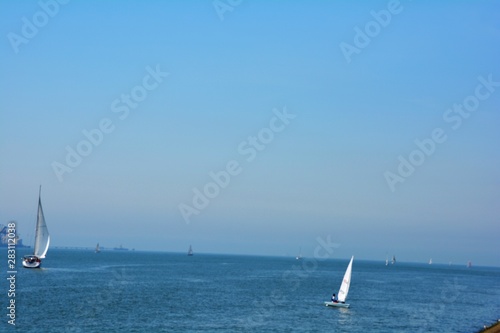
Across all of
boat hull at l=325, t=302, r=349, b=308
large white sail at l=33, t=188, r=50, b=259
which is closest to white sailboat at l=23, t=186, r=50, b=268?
large white sail at l=33, t=188, r=50, b=259

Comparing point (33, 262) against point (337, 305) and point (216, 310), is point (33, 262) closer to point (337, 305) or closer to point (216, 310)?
point (216, 310)

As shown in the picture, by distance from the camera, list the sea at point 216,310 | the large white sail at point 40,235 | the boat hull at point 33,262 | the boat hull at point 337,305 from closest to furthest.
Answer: the sea at point 216,310 → the boat hull at point 337,305 → the large white sail at point 40,235 → the boat hull at point 33,262

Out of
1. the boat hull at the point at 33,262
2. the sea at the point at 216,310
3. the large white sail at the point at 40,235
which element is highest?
the large white sail at the point at 40,235

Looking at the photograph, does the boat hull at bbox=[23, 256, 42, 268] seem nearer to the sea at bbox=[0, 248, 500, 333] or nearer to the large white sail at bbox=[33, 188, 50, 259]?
the large white sail at bbox=[33, 188, 50, 259]

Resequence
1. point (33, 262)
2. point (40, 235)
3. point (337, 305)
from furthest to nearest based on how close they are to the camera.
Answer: point (33, 262), point (40, 235), point (337, 305)

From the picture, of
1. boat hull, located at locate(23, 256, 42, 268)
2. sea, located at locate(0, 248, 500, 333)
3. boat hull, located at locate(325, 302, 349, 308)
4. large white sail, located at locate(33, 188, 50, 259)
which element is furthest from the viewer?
boat hull, located at locate(23, 256, 42, 268)

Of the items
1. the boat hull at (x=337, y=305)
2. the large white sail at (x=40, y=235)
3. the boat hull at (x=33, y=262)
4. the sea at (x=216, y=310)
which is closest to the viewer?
the sea at (x=216, y=310)

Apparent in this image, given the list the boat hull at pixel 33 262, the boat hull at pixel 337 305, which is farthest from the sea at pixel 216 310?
the boat hull at pixel 33 262

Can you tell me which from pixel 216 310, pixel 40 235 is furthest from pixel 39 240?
pixel 216 310

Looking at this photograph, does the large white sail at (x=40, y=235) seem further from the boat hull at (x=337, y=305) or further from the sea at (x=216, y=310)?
the boat hull at (x=337, y=305)

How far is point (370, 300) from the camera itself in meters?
111

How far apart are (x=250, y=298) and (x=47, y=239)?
66622 millimetres

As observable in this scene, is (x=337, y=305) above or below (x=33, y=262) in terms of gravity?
below

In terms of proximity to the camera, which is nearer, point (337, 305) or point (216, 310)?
point (216, 310)
